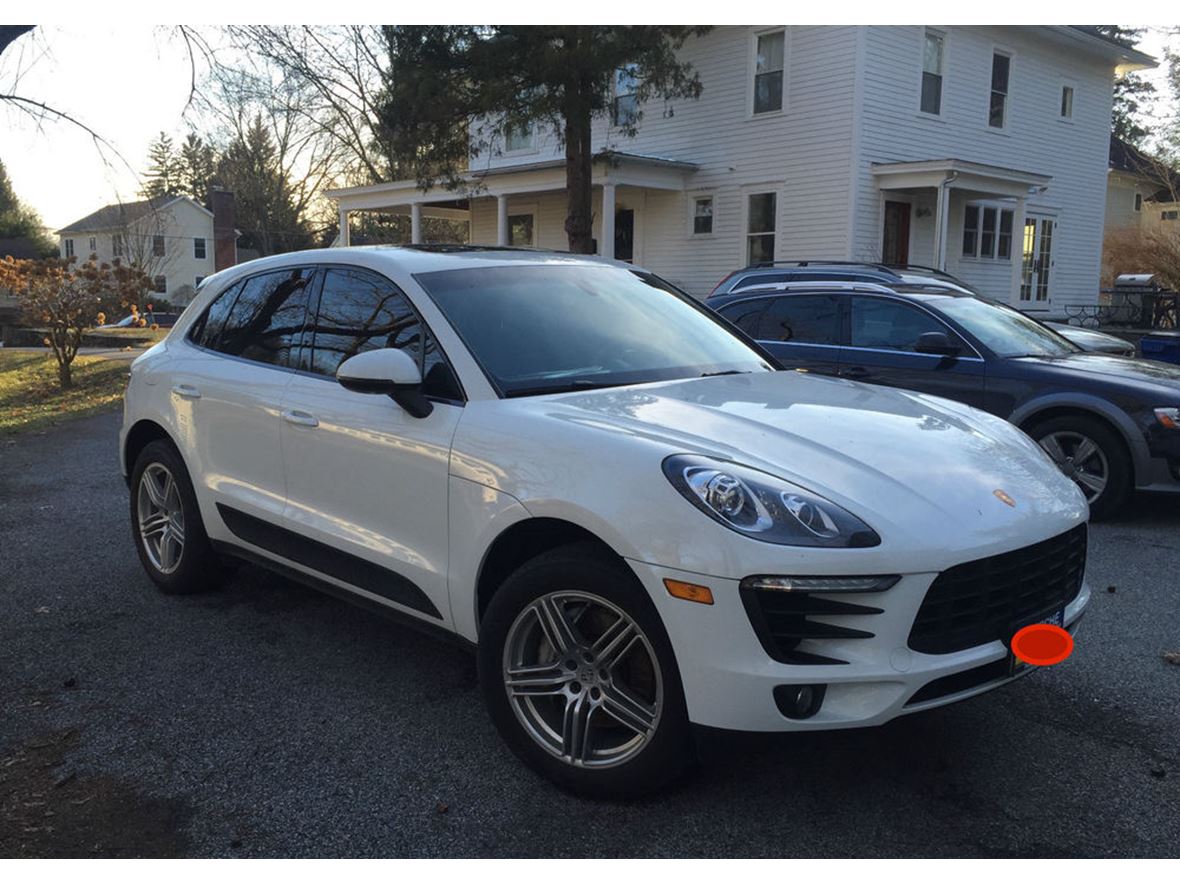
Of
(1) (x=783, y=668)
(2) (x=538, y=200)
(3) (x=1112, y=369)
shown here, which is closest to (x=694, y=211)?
(2) (x=538, y=200)

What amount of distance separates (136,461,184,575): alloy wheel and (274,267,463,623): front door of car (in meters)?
1.21

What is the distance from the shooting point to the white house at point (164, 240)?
5150cm

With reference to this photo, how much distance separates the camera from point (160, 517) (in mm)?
5203

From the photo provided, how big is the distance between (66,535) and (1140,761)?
20.3ft

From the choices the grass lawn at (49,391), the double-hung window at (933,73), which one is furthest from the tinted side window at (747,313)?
the double-hung window at (933,73)

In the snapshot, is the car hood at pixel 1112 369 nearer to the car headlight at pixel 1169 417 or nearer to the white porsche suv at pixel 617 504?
the car headlight at pixel 1169 417

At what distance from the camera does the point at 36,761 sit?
133 inches

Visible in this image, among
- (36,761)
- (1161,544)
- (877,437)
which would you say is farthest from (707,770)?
(1161,544)

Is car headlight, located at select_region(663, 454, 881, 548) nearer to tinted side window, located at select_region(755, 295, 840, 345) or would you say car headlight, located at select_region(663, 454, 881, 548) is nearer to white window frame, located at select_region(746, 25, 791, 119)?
tinted side window, located at select_region(755, 295, 840, 345)

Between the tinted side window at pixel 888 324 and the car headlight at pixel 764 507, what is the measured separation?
5324 millimetres

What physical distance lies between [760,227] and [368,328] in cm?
1782

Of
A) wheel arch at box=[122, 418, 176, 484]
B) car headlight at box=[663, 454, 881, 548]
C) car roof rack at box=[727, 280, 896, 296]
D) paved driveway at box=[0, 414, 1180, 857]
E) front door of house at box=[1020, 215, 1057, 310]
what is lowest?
paved driveway at box=[0, 414, 1180, 857]

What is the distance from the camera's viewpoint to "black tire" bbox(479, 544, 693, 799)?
9.20 ft

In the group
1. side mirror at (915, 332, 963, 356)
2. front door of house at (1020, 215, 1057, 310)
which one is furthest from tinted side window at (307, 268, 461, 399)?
front door of house at (1020, 215, 1057, 310)
